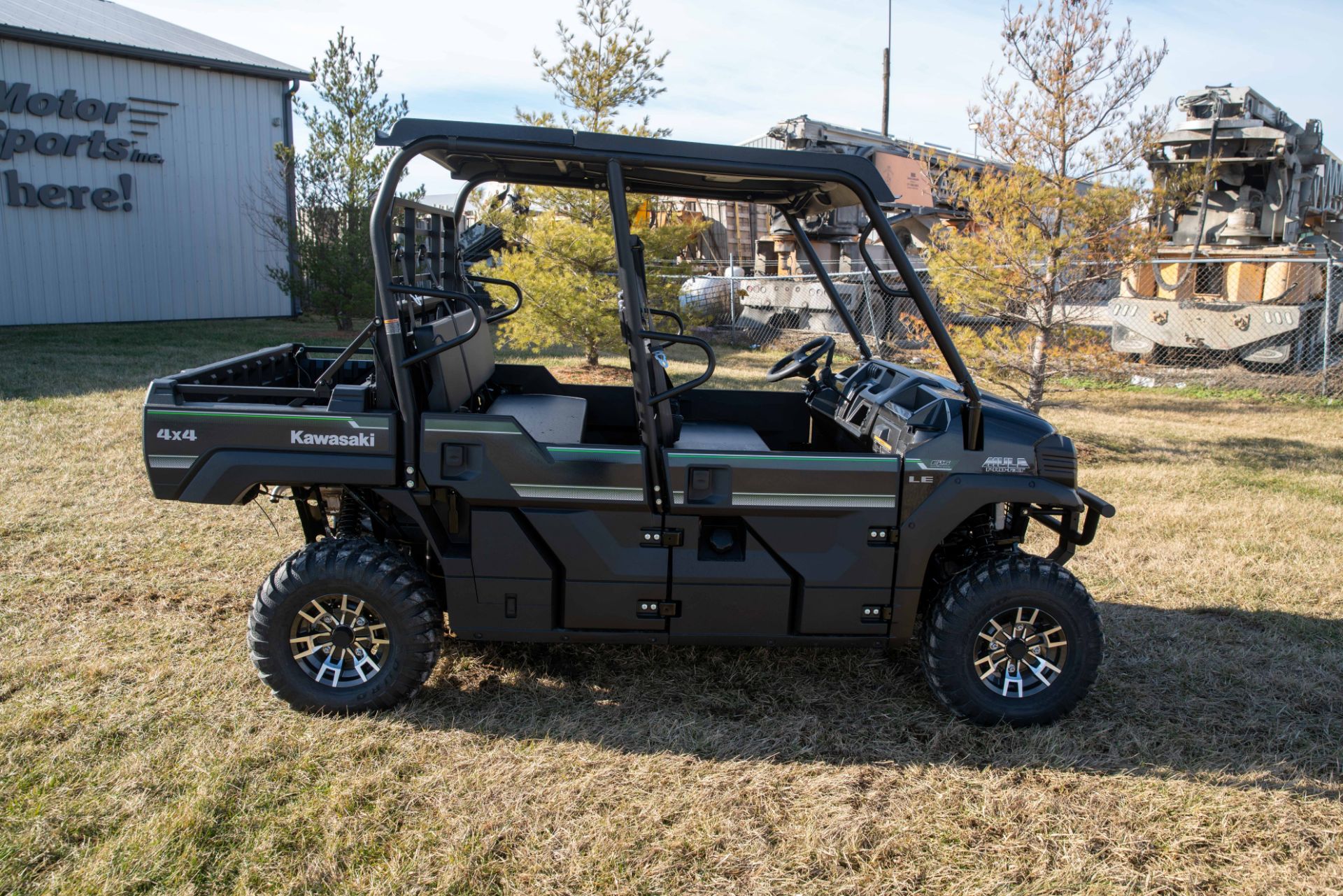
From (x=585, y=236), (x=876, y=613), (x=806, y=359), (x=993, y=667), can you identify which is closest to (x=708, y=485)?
(x=876, y=613)

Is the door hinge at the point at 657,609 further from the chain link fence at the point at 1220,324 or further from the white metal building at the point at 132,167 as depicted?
the white metal building at the point at 132,167

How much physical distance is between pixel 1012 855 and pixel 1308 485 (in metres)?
6.15

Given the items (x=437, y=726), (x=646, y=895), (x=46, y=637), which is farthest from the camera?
(x=46, y=637)

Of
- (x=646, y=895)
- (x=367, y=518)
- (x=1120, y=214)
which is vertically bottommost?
(x=646, y=895)

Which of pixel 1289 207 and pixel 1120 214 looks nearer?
pixel 1120 214

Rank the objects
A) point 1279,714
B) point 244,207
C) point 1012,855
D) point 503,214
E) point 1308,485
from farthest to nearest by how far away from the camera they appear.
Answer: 1. point 244,207
2. point 503,214
3. point 1308,485
4. point 1279,714
5. point 1012,855

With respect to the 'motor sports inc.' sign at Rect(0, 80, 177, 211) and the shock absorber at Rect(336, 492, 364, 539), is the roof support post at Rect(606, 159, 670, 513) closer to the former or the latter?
the shock absorber at Rect(336, 492, 364, 539)

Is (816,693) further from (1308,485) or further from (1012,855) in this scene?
(1308,485)

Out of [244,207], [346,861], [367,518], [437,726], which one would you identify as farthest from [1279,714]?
[244,207]

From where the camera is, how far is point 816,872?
2.67 m

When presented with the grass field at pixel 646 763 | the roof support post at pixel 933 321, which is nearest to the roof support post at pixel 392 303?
the grass field at pixel 646 763

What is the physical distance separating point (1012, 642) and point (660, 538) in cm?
139

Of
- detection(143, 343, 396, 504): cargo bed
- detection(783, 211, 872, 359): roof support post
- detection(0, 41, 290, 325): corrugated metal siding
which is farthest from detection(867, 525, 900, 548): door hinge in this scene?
detection(0, 41, 290, 325): corrugated metal siding

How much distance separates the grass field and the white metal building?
13.5 m
